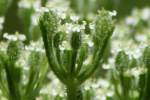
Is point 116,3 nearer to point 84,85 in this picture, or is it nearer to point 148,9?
point 148,9

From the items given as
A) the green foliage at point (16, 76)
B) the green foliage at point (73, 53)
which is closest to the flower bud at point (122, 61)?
the green foliage at point (73, 53)

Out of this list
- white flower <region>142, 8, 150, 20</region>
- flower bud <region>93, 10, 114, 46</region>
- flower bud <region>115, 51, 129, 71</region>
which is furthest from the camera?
white flower <region>142, 8, 150, 20</region>

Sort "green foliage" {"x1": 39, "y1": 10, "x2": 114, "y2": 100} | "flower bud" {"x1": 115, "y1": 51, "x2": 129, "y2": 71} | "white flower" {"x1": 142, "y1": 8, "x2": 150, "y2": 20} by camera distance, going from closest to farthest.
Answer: "green foliage" {"x1": 39, "y1": 10, "x2": 114, "y2": 100}
"flower bud" {"x1": 115, "y1": 51, "x2": 129, "y2": 71}
"white flower" {"x1": 142, "y1": 8, "x2": 150, "y2": 20}

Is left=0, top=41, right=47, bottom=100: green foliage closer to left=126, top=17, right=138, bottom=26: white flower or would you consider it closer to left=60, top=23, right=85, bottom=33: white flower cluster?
left=60, top=23, right=85, bottom=33: white flower cluster

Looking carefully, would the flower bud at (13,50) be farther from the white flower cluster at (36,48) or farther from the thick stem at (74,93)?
the thick stem at (74,93)

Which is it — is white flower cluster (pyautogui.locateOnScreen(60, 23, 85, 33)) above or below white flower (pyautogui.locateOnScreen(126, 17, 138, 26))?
below

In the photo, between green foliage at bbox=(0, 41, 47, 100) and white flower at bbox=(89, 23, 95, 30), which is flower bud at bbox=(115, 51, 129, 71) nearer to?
white flower at bbox=(89, 23, 95, 30)

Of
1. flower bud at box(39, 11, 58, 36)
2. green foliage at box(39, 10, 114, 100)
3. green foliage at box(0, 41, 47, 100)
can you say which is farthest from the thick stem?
flower bud at box(39, 11, 58, 36)

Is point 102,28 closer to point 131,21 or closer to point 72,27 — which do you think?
point 72,27

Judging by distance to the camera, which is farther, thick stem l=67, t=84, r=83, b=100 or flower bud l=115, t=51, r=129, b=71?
flower bud l=115, t=51, r=129, b=71

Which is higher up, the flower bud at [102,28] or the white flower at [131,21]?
the white flower at [131,21]

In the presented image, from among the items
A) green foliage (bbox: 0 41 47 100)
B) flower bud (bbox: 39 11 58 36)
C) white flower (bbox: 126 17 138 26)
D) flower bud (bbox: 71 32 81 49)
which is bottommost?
green foliage (bbox: 0 41 47 100)

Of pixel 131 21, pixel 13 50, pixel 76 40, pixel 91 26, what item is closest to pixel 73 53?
pixel 76 40
